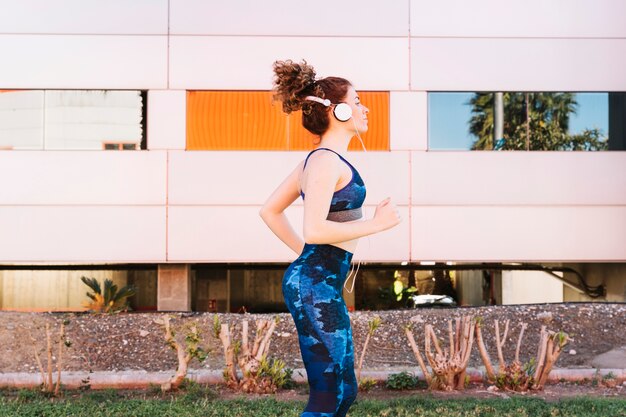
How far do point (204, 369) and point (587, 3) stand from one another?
976 cm

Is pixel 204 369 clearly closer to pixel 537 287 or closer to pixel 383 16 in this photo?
pixel 383 16

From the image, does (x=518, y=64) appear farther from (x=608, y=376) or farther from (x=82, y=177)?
(x=82, y=177)

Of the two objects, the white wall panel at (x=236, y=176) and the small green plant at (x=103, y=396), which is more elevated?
the white wall panel at (x=236, y=176)

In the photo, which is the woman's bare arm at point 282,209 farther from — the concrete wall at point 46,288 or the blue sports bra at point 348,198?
the concrete wall at point 46,288

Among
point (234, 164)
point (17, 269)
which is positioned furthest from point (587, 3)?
point (17, 269)

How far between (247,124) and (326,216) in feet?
36.0

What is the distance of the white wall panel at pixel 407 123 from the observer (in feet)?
45.4

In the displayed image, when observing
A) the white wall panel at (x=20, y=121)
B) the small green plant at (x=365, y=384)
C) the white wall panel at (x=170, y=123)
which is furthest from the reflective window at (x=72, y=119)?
the small green plant at (x=365, y=384)

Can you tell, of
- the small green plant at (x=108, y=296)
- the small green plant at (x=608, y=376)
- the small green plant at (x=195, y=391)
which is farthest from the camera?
the small green plant at (x=108, y=296)

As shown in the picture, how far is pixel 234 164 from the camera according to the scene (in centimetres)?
1380

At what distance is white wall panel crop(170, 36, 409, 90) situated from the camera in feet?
45.4

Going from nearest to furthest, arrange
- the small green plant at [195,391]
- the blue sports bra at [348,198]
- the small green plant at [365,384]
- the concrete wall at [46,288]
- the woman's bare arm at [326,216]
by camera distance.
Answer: the woman's bare arm at [326,216], the blue sports bra at [348,198], the small green plant at [195,391], the small green plant at [365,384], the concrete wall at [46,288]

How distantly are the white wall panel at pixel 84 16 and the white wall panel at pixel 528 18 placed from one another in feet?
16.1

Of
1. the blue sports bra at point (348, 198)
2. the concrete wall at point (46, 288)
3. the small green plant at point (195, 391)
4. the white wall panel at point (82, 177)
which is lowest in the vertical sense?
the small green plant at point (195, 391)
